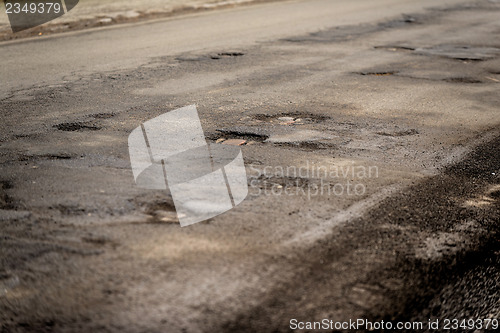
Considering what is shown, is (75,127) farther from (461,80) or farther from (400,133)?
(461,80)

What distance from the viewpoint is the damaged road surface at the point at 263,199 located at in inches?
114

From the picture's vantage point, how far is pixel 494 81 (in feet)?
25.3

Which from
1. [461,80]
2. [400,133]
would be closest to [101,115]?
[400,133]

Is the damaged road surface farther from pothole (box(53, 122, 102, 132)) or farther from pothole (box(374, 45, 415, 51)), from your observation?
pothole (box(374, 45, 415, 51))

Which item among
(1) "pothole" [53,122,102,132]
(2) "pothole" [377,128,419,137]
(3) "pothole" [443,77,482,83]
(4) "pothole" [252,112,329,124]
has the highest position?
(1) "pothole" [53,122,102,132]

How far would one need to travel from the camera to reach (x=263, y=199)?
4.01m

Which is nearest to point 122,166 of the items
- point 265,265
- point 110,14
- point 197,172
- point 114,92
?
point 197,172

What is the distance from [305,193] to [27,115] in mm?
3497

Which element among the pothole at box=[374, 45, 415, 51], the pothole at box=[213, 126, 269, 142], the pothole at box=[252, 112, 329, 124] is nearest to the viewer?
the pothole at box=[213, 126, 269, 142]

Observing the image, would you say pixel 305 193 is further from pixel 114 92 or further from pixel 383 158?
pixel 114 92

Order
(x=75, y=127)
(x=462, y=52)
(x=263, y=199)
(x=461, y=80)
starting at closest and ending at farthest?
(x=263, y=199), (x=75, y=127), (x=461, y=80), (x=462, y=52)

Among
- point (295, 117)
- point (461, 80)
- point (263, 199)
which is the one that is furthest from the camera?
point (461, 80)

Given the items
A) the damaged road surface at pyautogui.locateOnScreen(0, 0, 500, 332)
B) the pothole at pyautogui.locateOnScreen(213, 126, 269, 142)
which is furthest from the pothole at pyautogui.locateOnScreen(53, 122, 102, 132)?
the pothole at pyautogui.locateOnScreen(213, 126, 269, 142)

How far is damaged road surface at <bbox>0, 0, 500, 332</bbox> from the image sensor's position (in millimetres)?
2906
